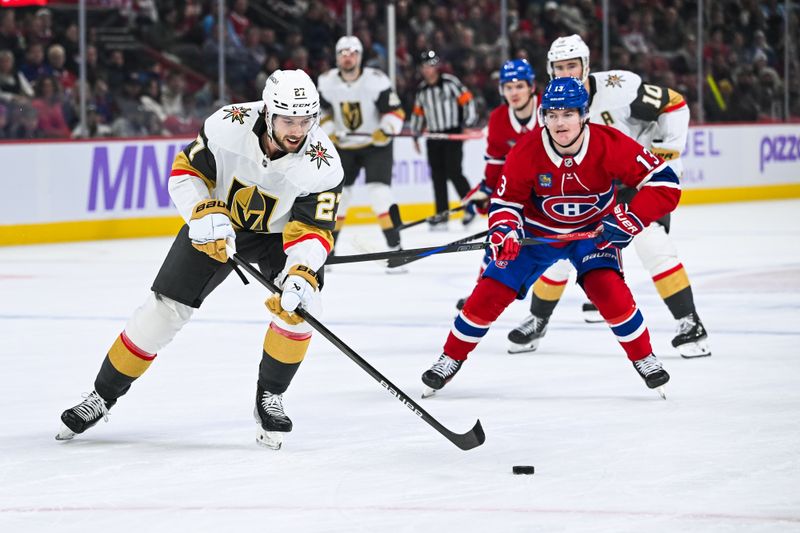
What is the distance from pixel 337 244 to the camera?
9039 millimetres

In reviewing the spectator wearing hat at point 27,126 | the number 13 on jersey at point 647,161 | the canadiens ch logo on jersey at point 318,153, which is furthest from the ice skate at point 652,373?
the spectator wearing hat at point 27,126

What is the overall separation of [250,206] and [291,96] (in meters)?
0.36

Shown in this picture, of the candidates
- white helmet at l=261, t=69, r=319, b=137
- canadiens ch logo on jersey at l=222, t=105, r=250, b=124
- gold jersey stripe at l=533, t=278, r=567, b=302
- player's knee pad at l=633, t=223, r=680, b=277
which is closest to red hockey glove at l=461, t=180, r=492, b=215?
gold jersey stripe at l=533, t=278, r=567, b=302

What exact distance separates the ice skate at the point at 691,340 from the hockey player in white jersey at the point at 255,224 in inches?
71.5

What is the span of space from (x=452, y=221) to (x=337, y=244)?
6.87 feet

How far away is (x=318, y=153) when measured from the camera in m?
3.65

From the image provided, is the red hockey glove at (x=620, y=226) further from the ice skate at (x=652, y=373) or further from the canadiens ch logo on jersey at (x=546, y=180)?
the ice skate at (x=652, y=373)

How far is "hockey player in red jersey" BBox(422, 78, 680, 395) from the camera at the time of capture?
13.8 ft

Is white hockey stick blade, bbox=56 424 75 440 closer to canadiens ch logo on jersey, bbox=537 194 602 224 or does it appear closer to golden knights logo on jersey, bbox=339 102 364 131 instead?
canadiens ch logo on jersey, bbox=537 194 602 224

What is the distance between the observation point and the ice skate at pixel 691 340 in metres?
5.05

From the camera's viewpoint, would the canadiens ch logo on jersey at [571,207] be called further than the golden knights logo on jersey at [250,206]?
Yes

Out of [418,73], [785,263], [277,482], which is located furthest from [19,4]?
[277,482]

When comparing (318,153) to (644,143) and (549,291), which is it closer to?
(549,291)

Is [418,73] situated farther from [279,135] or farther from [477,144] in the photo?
[279,135]
